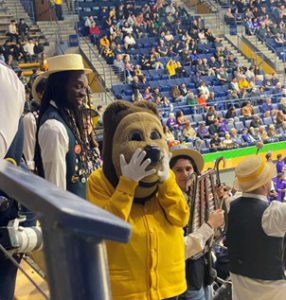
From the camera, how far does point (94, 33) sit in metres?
14.0

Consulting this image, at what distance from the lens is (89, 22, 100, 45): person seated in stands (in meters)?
13.9

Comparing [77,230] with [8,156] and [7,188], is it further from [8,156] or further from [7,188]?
[8,156]

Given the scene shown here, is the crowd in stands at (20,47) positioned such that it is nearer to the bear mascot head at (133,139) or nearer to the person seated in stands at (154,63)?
the person seated in stands at (154,63)

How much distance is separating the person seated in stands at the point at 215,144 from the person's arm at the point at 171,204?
329 inches

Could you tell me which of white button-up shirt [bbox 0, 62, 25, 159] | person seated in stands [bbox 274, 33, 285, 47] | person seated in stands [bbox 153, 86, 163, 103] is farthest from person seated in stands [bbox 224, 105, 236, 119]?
white button-up shirt [bbox 0, 62, 25, 159]

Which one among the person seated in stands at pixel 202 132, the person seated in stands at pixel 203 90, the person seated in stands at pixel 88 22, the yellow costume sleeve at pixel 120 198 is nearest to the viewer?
the yellow costume sleeve at pixel 120 198

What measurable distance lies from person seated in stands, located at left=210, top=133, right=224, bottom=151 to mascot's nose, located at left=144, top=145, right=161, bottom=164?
8383 mm

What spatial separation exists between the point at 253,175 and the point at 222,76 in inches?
466

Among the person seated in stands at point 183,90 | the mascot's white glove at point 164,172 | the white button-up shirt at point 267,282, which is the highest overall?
the mascot's white glove at point 164,172

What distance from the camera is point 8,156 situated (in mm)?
1547

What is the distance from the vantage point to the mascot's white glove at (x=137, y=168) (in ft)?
6.13

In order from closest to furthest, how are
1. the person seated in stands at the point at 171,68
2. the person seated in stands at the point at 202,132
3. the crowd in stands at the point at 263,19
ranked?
1. the person seated in stands at the point at 202,132
2. the person seated in stands at the point at 171,68
3. the crowd in stands at the point at 263,19

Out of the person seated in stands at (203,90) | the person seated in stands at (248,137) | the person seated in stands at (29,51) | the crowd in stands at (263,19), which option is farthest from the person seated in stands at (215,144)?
the crowd in stands at (263,19)

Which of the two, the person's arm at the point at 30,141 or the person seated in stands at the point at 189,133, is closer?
the person's arm at the point at 30,141
